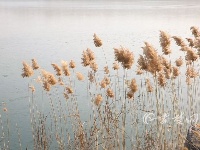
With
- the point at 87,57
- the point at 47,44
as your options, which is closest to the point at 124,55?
the point at 87,57

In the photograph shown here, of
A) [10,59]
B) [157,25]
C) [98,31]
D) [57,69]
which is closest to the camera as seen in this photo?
[57,69]

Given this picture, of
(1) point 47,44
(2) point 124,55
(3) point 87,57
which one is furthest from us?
(1) point 47,44

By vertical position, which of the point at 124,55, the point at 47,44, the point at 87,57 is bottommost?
the point at 47,44

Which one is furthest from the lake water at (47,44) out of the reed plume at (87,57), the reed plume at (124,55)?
the reed plume at (124,55)

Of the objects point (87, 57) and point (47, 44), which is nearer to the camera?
point (87, 57)

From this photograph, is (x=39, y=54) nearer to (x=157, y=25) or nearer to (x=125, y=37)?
(x=125, y=37)

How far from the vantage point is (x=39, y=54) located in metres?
14.6

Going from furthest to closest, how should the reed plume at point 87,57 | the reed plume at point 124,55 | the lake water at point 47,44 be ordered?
the lake water at point 47,44, the reed plume at point 87,57, the reed plume at point 124,55

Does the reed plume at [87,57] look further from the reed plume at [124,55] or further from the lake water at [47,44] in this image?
the lake water at [47,44]

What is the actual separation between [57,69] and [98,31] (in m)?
15.6

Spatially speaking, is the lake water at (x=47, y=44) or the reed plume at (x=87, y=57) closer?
the reed plume at (x=87, y=57)

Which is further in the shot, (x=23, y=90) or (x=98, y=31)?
(x=98, y=31)

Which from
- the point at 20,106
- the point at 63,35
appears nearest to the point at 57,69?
the point at 20,106

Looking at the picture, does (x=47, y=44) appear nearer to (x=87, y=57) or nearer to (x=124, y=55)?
(x=87, y=57)
